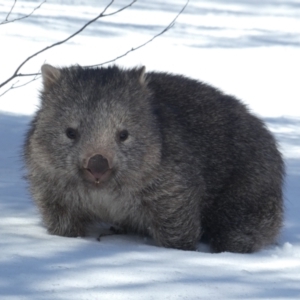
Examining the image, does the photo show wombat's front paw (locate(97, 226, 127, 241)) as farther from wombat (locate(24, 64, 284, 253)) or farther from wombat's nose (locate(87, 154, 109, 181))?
wombat's nose (locate(87, 154, 109, 181))

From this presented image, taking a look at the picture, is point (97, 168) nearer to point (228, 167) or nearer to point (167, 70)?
point (228, 167)

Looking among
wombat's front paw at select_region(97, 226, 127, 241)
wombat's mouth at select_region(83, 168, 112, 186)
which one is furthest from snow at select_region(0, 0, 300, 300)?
wombat's mouth at select_region(83, 168, 112, 186)

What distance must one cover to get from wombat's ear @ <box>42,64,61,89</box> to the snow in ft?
2.73

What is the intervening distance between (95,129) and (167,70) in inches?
270

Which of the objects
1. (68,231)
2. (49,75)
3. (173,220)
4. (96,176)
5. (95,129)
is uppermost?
(49,75)

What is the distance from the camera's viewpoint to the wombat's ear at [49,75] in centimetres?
568

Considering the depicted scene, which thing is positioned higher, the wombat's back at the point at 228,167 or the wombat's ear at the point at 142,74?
the wombat's ear at the point at 142,74

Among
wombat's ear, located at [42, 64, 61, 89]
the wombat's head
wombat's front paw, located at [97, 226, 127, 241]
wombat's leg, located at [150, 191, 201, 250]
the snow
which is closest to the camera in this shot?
→ the snow

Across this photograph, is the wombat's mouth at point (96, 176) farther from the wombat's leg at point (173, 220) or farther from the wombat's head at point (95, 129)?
the wombat's leg at point (173, 220)

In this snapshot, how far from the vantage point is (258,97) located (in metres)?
11.1

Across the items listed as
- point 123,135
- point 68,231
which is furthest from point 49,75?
point 68,231

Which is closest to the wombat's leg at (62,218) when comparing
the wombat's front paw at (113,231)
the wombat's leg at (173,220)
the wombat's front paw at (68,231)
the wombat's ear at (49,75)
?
the wombat's front paw at (68,231)

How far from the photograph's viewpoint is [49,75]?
5719mm

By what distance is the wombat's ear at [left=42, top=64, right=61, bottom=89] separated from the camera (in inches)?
224
